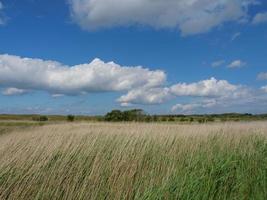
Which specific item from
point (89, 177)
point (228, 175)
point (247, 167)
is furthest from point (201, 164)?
point (89, 177)

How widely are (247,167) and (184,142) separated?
1.11m

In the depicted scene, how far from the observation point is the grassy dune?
395 centimetres

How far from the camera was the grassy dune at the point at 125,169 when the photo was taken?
3954 mm

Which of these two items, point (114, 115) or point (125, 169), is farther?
point (114, 115)

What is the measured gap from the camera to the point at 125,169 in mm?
4395

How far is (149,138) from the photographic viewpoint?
5.41m

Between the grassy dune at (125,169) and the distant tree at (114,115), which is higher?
the distant tree at (114,115)

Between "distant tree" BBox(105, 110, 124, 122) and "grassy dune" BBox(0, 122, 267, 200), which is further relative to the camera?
"distant tree" BBox(105, 110, 124, 122)

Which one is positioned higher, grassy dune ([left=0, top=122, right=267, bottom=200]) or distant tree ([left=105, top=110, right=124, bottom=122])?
distant tree ([left=105, top=110, right=124, bottom=122])

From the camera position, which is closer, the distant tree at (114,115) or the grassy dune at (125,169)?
the grassy dune at (125,169)

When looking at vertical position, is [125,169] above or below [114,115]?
below

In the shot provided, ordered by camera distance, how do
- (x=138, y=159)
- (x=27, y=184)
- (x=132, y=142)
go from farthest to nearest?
(x=132, y=142)
(x=138, y=159)
(x=27, y=184)

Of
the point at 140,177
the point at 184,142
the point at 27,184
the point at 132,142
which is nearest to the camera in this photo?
the point at 27,184

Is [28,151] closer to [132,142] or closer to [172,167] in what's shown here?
[132,142]
